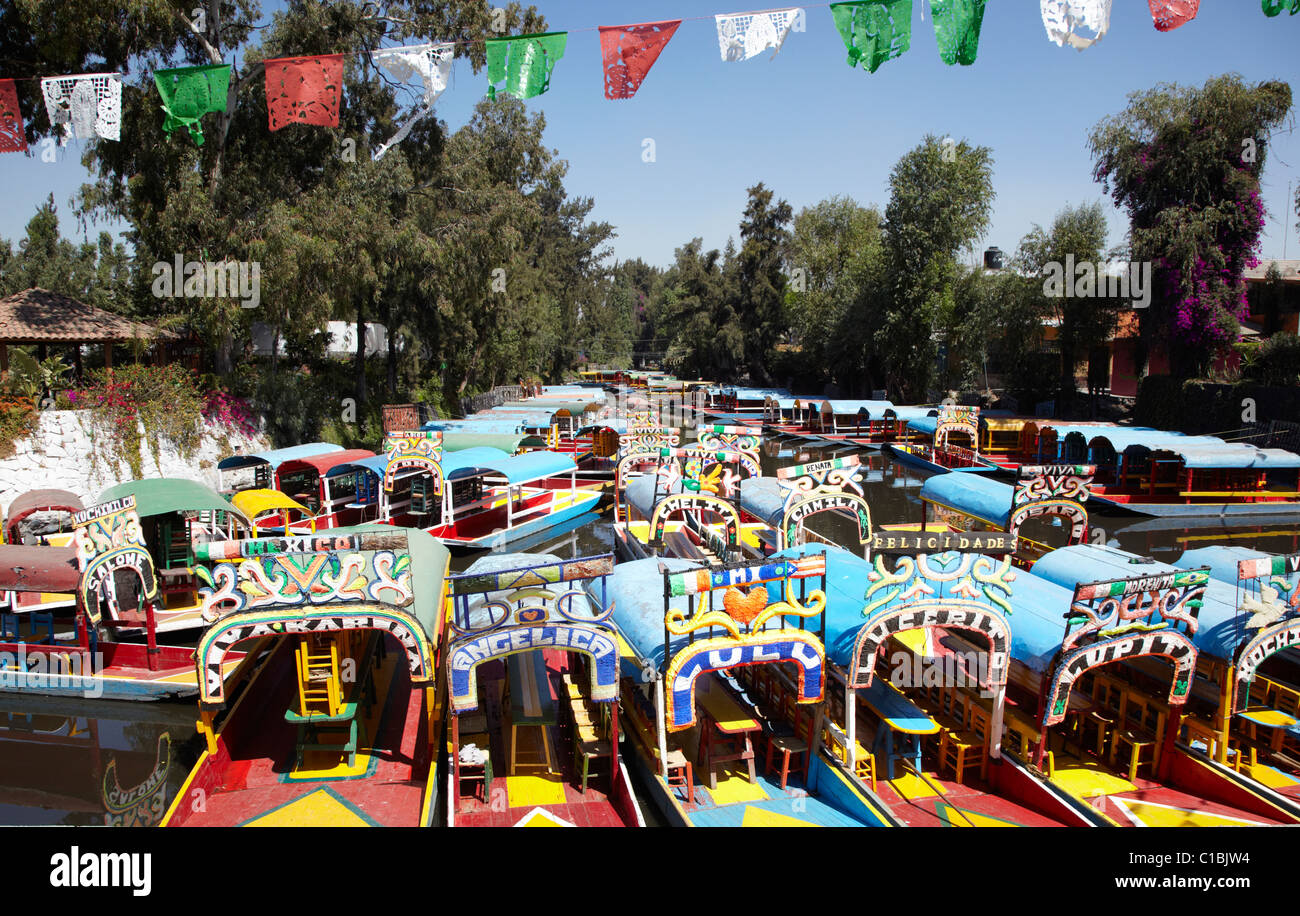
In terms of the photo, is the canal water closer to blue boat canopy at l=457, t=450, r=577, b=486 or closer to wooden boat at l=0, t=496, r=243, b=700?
wooden boat at l=0, t=496, r=243, b=700

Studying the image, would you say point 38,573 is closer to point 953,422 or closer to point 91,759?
point 91,759

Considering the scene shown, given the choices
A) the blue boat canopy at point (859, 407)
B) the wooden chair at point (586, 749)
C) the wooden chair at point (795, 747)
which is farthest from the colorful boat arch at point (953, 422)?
the wooden chair at point (586, 749)

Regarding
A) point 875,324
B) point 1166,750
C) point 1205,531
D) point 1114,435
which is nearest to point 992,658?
point 1166,750

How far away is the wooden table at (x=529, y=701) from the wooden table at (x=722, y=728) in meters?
1.82

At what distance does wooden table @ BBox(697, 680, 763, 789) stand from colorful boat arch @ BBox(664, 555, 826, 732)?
903 millimetres

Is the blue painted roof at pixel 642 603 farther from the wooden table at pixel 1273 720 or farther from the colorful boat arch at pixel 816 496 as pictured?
the wooden table at pixel 1273 720

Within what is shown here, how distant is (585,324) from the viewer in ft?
261

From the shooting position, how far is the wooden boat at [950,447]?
31.8 m

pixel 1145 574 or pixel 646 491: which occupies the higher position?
pixel 1145 574

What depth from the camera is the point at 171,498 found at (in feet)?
50.0

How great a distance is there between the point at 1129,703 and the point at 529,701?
7356 millimetres

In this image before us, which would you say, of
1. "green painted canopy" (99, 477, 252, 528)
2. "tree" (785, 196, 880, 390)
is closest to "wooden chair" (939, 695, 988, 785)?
"green painted canopy" (99, 477, 252, 528)

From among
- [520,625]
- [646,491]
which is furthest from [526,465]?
[520,625]

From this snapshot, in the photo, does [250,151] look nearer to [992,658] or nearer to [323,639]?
[323,639]
